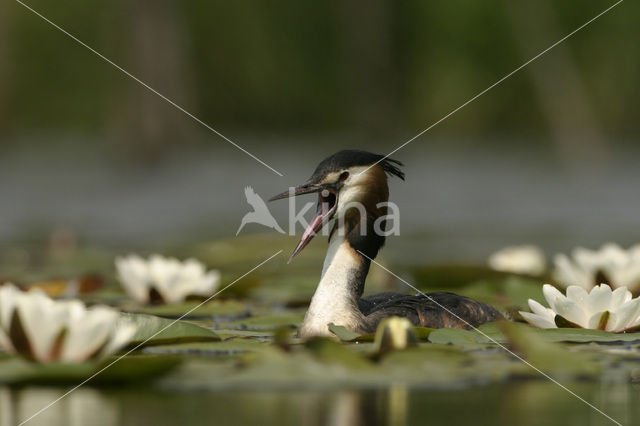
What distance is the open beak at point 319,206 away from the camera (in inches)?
232

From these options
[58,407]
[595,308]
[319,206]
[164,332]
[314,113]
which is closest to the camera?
[58,407]

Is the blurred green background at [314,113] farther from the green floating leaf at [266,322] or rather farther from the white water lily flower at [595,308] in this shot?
the white water lily flower at [595,308]

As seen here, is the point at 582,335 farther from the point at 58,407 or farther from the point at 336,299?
the point at 58,407

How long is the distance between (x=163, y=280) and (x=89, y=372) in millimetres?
2731

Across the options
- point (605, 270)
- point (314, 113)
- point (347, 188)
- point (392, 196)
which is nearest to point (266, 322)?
point (347, 188)

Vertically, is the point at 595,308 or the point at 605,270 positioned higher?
the point at 605,270

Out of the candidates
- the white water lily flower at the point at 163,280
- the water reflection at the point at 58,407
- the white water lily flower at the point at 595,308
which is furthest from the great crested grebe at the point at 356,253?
the water reflection at the point at 58,407

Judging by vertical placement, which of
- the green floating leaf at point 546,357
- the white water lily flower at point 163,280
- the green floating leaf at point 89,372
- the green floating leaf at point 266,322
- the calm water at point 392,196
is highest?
the calm water at point 392,196

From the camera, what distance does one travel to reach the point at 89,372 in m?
4.34

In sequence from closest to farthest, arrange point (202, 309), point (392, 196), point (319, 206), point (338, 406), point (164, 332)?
point (338, 406)
point (164, 332)
point (319, 206)
point (202, 309)
point (392, 196)

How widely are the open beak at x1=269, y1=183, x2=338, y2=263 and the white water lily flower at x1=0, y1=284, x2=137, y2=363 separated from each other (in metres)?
1.57

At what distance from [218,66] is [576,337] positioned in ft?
71.4

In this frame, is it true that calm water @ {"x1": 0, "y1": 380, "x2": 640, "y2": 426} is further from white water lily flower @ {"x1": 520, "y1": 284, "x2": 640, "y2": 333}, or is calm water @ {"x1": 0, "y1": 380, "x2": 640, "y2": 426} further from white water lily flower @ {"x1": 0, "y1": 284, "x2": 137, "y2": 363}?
white water lily flower @ {"x1": 520, "y1": 284, "x2": 640, "y2": 333}

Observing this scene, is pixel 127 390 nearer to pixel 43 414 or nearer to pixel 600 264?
pixel 43 414
